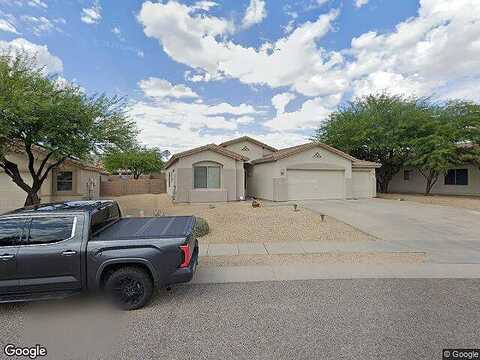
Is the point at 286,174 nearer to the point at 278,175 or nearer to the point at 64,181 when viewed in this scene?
the point at 278,175

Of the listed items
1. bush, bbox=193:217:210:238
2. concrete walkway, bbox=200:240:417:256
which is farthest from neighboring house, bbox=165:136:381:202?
concrete walkway, bbox=200:240:417:256

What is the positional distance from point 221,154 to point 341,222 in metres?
9.52

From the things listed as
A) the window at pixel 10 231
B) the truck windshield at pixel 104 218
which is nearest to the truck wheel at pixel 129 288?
the truck windshield at pixel 104 218

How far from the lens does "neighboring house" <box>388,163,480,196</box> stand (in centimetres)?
2306

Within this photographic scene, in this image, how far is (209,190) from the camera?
18.2 meters

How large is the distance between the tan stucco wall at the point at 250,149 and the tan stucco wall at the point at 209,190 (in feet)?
26.5

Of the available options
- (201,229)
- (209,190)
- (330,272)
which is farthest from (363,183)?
(330,272)

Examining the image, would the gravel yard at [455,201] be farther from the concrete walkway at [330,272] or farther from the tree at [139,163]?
the tree at [139,163]

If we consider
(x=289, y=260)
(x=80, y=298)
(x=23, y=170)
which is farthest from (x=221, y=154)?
(x=80, y=298)

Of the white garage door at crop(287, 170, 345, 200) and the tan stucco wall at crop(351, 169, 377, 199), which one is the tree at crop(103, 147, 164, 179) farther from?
the tan stucco wall at crop(351, 169, 377, 199)

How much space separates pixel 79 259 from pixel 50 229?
0.67m

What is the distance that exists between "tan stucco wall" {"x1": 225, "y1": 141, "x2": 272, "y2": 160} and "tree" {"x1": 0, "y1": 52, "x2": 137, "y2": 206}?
15.7 meters

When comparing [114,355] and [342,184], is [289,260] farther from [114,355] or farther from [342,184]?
[342,184]

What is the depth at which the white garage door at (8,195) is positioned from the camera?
13.9 metres
